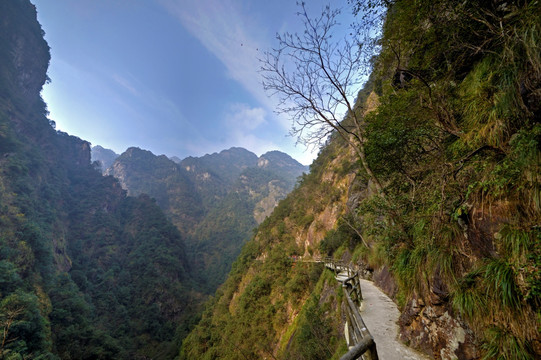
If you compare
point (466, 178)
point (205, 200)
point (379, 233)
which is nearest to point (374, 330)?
point (379, 233)

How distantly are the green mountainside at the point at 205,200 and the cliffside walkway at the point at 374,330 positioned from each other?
7718cm

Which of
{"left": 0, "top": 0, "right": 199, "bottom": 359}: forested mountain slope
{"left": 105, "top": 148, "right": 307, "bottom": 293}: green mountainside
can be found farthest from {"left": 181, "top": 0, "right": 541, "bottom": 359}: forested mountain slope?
{"left": 105, "top": 148, "right": 307, "bottom": 293}: green mountainside

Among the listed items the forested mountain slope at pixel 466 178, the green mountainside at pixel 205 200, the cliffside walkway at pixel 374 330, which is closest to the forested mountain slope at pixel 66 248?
the green mountainside at pixel 205 200

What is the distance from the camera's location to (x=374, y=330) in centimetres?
441

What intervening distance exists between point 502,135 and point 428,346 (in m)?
3.60

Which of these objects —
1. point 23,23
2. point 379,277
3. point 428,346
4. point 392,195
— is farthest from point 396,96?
point 23,23

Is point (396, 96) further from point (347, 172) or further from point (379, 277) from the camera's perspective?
point (347, 172)

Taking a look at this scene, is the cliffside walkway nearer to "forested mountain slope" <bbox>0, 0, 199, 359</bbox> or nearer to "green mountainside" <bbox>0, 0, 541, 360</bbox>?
"green mountainside" <bbox>0, 0, 541, 360</bbox>

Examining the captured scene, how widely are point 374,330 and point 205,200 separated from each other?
151483 mm

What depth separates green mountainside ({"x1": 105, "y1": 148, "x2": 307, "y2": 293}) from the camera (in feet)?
311

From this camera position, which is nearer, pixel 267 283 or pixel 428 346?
pixel 428 346

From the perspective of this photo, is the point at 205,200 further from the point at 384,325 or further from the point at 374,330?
the point at 374,330

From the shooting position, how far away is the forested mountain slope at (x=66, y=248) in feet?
88.6

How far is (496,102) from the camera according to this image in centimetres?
313
